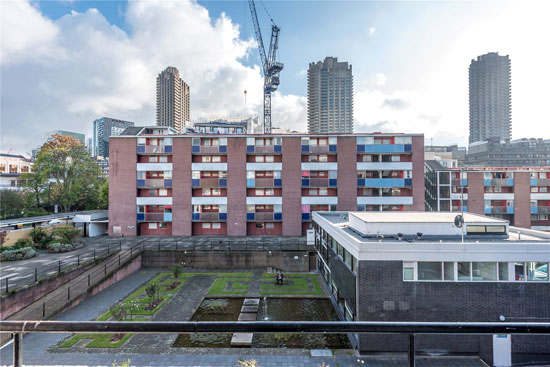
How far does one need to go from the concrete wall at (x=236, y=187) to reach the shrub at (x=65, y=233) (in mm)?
17428

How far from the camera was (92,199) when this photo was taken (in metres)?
48.3

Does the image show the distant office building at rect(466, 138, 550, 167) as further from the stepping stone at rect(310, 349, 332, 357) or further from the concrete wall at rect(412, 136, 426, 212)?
the stepping stone at rect(310, 349, 332, 357)

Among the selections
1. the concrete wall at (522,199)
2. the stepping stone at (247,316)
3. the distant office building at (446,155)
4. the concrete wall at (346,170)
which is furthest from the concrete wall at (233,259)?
the distant office building at (446,155)

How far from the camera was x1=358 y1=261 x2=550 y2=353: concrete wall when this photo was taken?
40.6 ft

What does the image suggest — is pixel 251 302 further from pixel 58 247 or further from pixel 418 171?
pixel 418 171

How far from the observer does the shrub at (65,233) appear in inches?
1145

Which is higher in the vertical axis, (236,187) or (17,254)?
(236,187)

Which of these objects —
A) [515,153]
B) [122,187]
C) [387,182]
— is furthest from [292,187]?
[515,153]

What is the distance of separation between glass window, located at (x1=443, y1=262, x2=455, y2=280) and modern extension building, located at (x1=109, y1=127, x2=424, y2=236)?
78.1ft

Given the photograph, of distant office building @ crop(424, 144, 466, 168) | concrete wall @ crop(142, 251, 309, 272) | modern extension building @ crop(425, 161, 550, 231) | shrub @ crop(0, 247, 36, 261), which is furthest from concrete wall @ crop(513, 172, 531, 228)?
shrub @ crop(0, 247, 36, 261)

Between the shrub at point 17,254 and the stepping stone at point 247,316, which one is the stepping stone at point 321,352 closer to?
the stepping stone at point 247,316

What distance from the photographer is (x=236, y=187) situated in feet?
121

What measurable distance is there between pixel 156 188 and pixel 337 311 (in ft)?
96.6

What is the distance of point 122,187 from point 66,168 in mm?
12649
